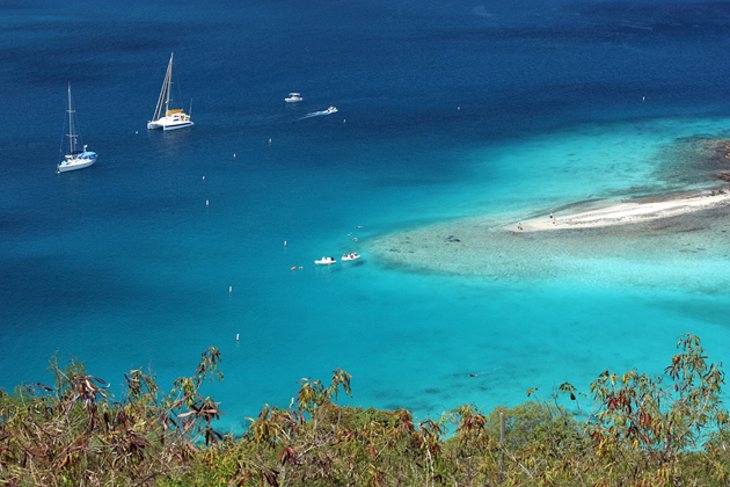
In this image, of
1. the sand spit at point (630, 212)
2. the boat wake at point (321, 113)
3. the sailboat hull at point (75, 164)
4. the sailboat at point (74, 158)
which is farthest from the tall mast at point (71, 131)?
the sand spit at point (630, 212)

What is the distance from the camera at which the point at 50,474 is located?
20484mm

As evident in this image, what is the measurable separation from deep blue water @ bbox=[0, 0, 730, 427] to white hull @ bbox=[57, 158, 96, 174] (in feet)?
2.49

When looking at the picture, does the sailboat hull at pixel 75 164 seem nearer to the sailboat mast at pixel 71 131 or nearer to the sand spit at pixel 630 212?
the sailboat mast at pixel 71 131

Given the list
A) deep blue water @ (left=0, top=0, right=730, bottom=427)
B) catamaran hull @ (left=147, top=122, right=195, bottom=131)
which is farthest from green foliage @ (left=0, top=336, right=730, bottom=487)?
catamaran hull @ (left=147, top=122, right=195, bottom=131)

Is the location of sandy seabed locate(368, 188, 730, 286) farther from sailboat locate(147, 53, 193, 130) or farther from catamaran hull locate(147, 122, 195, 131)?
sailboat locate(147, 53, 193, 130)

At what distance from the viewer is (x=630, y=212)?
7225 centimetres

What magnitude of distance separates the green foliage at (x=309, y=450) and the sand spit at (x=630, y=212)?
43.0 m

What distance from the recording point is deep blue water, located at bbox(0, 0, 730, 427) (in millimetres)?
54875

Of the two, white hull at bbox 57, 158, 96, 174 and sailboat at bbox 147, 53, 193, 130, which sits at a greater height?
sailboat at bbox 147, 53, 193, 130

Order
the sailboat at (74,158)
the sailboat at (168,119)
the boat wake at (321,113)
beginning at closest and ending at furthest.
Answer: the sailboat at (74,158), the sailboat at (168,119), the boat wake at (321,113)

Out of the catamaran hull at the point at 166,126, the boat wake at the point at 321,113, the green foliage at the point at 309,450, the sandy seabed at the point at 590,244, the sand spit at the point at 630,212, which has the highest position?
the green foliage at the point at 309,450

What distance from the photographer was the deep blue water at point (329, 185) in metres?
54.9

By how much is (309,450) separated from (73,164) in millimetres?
67177

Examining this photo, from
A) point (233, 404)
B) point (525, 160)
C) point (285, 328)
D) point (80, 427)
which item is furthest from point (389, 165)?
point (80, 427)
